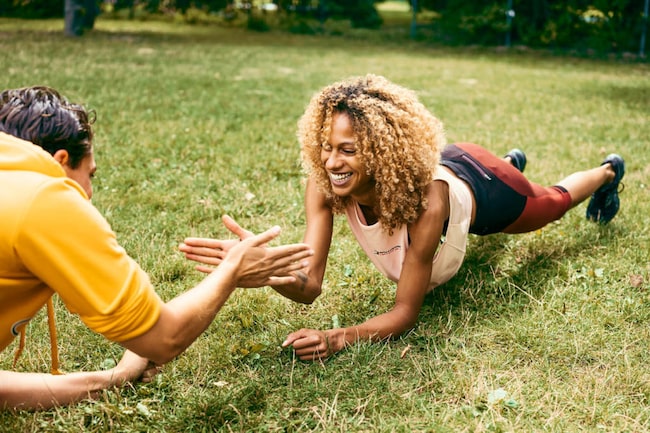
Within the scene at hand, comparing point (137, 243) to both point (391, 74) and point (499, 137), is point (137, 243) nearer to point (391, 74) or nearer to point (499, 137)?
point (499, 137)

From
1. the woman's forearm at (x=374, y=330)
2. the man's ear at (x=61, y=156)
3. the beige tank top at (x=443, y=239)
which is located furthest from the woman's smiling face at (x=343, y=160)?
Result: the man's ear at (x=61, y=156)

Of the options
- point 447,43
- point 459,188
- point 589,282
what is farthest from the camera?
point 447,43

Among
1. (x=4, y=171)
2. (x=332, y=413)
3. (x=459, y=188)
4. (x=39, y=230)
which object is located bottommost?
(x=332, y=413)

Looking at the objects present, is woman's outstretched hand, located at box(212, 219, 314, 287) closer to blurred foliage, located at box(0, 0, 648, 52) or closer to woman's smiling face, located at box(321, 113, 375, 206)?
woman's smiling face, located at box(321, 113, 375, 206)

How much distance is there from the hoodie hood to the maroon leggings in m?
2.14

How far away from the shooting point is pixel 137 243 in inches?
155

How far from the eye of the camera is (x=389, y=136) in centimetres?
277

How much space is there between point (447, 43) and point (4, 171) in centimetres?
1926

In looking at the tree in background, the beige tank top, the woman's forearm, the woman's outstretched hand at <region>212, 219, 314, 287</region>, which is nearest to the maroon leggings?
the beige tank top

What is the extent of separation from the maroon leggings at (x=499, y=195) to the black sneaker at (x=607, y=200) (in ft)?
2.16

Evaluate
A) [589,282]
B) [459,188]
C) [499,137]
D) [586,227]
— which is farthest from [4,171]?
[499,137]

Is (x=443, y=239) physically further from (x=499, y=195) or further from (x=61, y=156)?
(x=61, y=156)

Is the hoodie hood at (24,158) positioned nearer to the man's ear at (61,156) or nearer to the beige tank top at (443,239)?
the man's ear at (61,156)

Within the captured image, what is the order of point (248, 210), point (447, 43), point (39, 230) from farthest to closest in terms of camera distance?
point (447, 43), point (248, 210), point (39, 230)
